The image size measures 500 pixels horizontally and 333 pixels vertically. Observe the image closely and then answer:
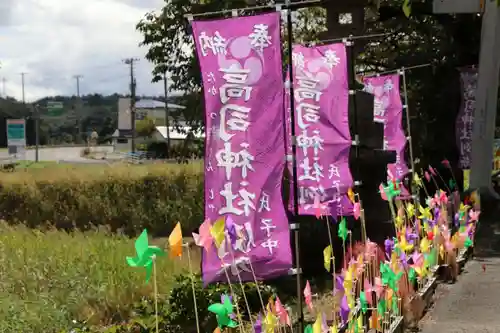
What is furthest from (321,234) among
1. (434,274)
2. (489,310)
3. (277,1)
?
(277,1)

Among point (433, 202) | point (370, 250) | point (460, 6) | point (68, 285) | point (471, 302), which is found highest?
point (460, 6)

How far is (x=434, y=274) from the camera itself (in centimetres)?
710

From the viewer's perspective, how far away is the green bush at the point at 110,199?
54.5ft

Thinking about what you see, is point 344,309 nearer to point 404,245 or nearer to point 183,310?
point 404,245

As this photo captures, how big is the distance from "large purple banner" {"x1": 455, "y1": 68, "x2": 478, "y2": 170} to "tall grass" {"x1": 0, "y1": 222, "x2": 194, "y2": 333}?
8174mm

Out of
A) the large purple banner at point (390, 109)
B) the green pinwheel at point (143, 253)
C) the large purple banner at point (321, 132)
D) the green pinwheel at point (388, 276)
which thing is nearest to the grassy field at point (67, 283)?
the large purple banner at point (321, 132)

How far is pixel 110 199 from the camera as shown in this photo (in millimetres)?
16938

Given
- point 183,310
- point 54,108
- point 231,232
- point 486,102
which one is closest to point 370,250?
point 231,232

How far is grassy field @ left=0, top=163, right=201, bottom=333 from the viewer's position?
649 centimetres

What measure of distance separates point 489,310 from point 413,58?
33.7ft

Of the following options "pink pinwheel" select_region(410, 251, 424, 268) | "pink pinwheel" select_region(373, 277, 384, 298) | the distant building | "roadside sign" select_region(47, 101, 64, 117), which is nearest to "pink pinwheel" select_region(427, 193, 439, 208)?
"pink pinwheel" select_region(410, 251, 424, 268)

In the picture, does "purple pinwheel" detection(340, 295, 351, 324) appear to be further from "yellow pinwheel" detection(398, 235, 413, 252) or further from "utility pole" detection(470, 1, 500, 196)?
"utility pole" detection(470, 1, 500, 196)

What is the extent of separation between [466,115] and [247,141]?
34.5 ft

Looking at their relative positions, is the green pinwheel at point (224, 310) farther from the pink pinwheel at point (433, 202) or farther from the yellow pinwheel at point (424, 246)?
the pink pinwheel at point (433, 202)
